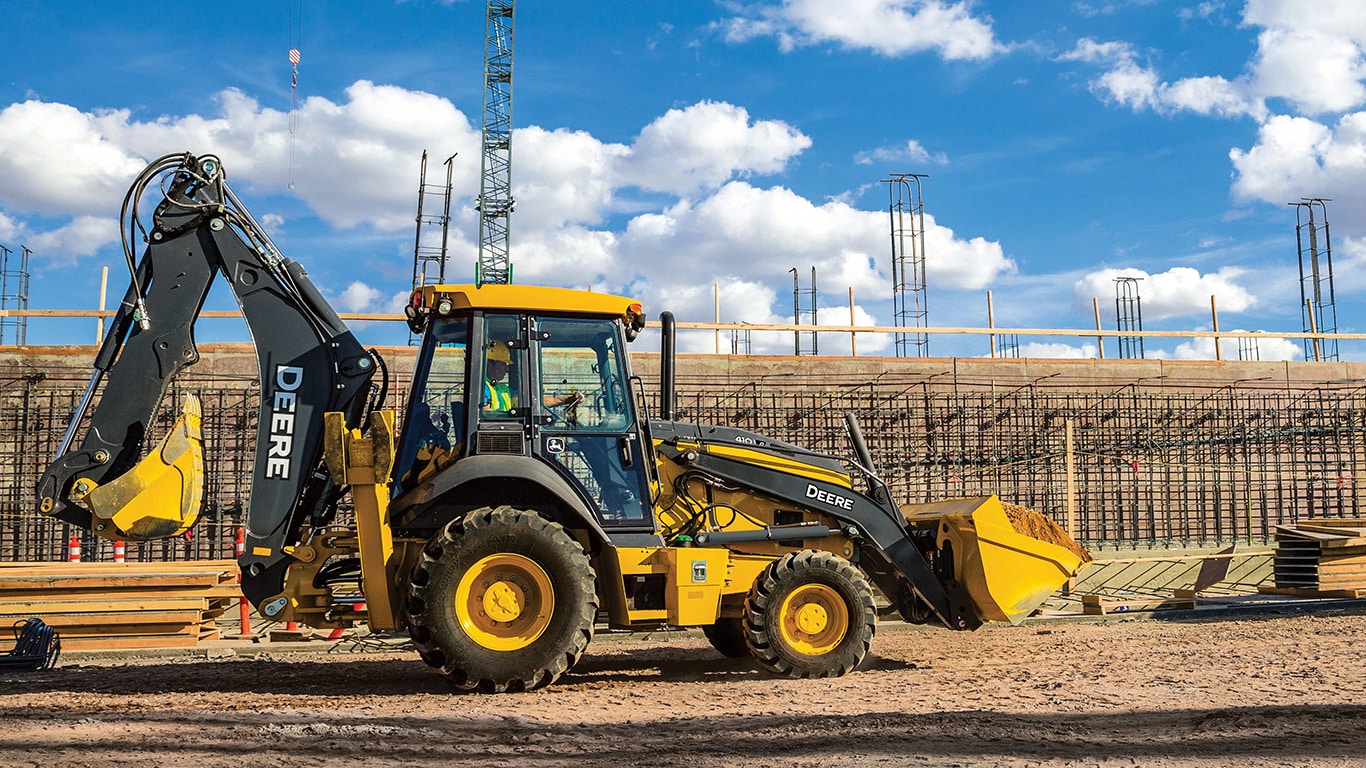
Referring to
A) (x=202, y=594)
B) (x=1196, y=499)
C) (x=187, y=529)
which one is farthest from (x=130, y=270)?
(x=1196, y=499)

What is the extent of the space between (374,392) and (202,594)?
3643 millimetres

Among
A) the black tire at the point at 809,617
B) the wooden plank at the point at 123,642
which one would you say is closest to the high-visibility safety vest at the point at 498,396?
the black tire at the point at 809,617

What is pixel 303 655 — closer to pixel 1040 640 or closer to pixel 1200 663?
pixel 1040 640

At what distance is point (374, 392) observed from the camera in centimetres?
836

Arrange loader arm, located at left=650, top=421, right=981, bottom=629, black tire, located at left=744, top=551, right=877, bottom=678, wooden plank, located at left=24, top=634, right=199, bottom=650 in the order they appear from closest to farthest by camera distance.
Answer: black tire, located at left=744, top=551, right=877, bottom=678 → loader arm, located at left=650, top=421, right=981, bottom=629 → wooden plank, located at left=24, top=634, right=199, bottom=650

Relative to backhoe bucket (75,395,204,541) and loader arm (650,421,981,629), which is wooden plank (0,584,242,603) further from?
loader arm (650,421,981,629)

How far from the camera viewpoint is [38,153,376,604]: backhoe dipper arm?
7496 mm

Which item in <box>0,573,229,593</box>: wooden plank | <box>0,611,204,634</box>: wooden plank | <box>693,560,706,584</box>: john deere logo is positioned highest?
<box>693,560,706,584</box>: john deere logo

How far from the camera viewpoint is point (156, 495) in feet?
24.2

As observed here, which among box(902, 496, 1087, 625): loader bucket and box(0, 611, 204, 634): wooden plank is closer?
box(902, 496, 1087, 625): loader bucket

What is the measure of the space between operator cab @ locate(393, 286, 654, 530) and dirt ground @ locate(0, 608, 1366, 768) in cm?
139

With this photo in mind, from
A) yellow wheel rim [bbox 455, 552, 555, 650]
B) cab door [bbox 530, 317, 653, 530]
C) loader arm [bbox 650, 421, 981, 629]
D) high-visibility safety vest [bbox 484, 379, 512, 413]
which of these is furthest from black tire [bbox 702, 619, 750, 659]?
high-visibility safety vest [bbox 484, 379, 512, 413]

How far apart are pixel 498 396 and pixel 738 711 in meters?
2.67

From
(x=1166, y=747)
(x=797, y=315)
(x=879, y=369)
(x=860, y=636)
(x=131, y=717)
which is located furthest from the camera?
(x=797, y=315)
